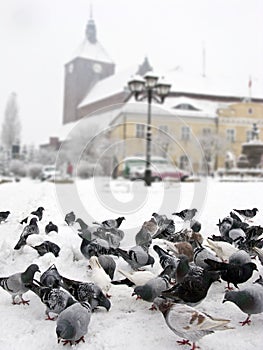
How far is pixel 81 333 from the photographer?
10.1 ft

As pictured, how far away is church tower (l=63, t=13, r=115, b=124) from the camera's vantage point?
69.6 metres

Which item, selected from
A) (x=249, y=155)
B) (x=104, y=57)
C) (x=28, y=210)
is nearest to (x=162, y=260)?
(x=28, y=210)

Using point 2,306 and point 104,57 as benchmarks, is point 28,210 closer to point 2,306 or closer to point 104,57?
point 2,306

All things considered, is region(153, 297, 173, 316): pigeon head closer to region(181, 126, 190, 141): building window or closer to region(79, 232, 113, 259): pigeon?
region(79, 232, 113, 259): pigeon

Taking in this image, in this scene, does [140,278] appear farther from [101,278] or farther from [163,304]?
[163,304]

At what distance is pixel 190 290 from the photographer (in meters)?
3.44

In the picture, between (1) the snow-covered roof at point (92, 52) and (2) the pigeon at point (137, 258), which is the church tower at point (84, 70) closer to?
(1) the snow-covered roof at point (92, 52)

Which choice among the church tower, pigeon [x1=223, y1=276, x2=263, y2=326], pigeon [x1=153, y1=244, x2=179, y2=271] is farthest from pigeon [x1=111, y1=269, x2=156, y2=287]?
the church tower

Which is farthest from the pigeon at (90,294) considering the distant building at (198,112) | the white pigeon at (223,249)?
the distant building at (198,112)

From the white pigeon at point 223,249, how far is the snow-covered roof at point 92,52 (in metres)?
70.5

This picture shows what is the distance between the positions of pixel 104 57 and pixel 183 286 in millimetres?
73303

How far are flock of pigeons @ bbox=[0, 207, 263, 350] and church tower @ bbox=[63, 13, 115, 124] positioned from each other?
65.5 m

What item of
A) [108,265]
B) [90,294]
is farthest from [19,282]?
[108,265]

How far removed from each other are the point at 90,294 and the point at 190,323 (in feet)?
3.32
